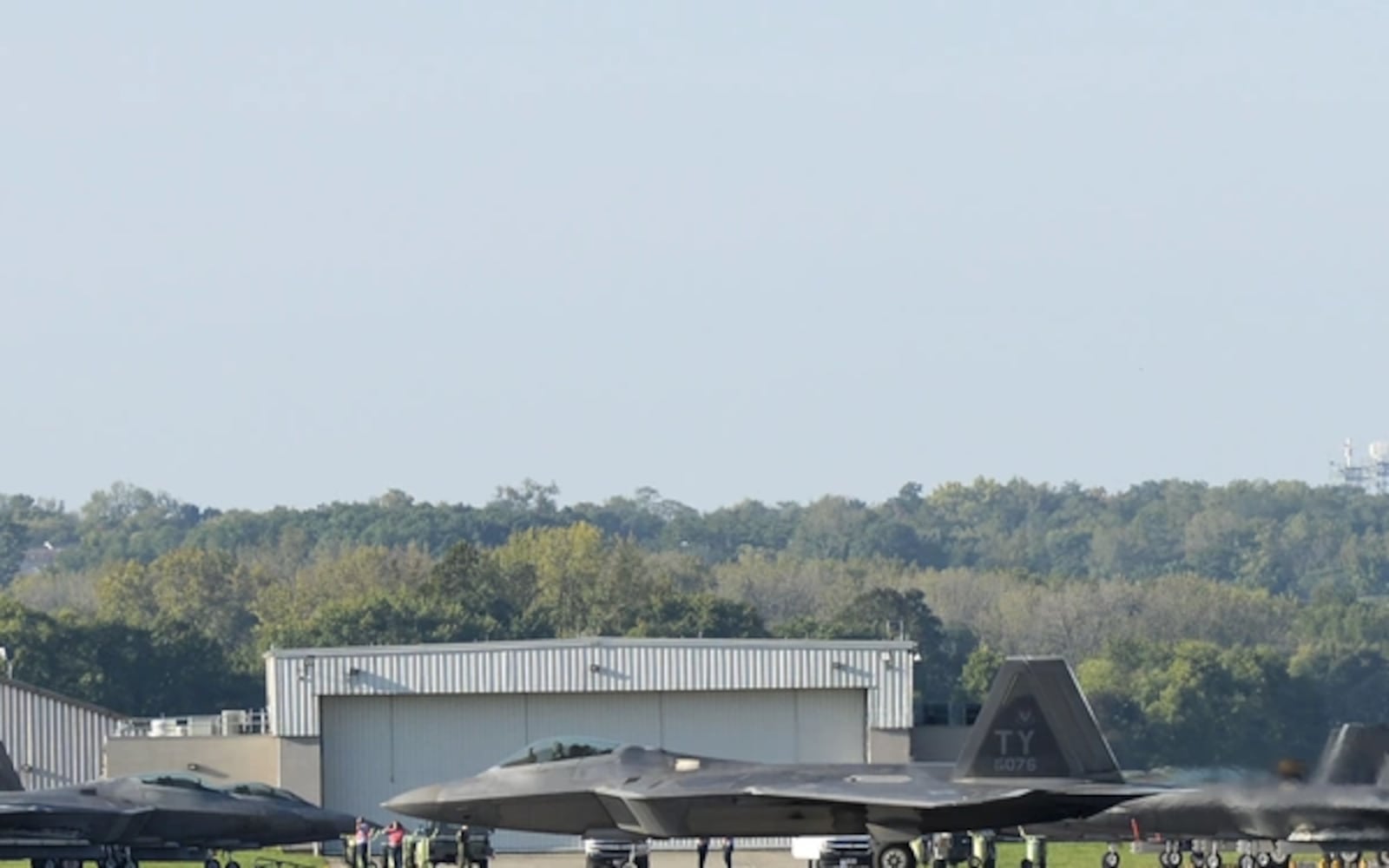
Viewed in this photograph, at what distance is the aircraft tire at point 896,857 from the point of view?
38500mm

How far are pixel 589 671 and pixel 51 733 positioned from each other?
14.3 meters

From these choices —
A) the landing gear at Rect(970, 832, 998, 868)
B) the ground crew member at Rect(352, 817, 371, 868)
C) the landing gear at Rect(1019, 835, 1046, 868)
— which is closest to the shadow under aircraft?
the ground crew member at Rect(352, 817, 371, 868)

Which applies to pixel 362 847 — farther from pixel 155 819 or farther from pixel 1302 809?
pixel 1302 809

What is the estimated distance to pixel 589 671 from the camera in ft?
192

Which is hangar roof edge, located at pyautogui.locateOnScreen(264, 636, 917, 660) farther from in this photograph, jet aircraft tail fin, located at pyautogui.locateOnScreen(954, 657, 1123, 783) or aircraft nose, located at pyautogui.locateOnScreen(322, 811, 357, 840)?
jet aircraft tail fin, located at pyautogui.locateOnScreen(954, 657, 1123, 783)

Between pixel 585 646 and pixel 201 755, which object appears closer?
pixel 585 646

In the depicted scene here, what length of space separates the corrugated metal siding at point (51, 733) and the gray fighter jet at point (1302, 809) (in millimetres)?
26724

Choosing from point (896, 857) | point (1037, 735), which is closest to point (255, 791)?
point (896, 857)

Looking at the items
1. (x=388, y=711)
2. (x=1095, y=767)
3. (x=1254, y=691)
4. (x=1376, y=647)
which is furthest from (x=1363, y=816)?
(x=1376, y=647)

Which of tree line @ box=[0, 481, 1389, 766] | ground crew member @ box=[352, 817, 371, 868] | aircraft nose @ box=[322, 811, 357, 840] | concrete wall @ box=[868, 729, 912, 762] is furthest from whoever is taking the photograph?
tree line @ box=[0, 481, 1389, 766]

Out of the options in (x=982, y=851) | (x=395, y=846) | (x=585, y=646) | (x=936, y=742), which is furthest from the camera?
(x=936, y=742)

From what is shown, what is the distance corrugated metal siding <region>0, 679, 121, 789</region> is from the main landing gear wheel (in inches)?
1188

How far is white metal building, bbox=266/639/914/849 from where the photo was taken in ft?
192

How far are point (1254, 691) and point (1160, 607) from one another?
38983mm
